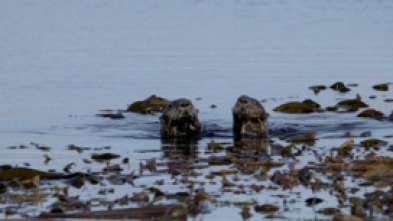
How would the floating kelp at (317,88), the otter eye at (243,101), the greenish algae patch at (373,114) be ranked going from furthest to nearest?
the floating kelp at (317,88) < the greenish algae patch at (373,114) < the otter eye at (243,101)

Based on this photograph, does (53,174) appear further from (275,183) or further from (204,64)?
(204,64)

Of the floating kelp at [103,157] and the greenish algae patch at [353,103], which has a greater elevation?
the greenish algae patch at [353,103]

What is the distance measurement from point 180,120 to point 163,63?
28.0ft

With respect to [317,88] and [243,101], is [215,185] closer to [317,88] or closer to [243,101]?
[243,101]

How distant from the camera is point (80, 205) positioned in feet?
25.8

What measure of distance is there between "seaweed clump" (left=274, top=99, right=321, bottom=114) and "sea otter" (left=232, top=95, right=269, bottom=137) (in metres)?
2.55

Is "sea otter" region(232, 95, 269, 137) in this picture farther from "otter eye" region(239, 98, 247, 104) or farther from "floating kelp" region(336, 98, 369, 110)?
"floating kelp" region(336, 98, 369, 110)

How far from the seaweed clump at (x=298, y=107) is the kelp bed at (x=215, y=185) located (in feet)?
13.0

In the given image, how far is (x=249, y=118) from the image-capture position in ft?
42.1

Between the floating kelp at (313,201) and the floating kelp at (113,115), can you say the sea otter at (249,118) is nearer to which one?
the floating kelp at (113,115)

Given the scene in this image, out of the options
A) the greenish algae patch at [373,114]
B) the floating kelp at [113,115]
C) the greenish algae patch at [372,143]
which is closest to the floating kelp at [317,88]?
the greenish algae patch at [373,114]

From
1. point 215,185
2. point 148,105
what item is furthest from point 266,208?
point 148,105

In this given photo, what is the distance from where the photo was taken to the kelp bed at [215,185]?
24.9 feet

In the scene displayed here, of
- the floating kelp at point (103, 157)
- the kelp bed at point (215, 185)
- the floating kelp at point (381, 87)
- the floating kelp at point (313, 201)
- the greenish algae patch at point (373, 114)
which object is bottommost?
the floating kelp at point (313, 201)
